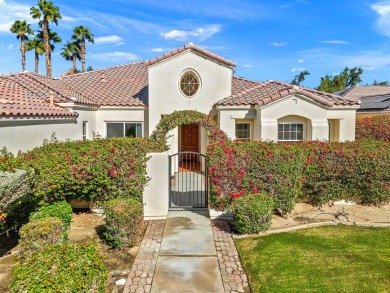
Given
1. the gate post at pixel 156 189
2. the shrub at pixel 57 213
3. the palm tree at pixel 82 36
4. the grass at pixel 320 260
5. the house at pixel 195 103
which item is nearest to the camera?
the grass at pixel 320 260

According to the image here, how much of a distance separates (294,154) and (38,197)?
10226mm

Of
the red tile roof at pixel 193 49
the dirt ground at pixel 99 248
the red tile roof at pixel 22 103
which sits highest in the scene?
the red tile roof at pixel 193 49

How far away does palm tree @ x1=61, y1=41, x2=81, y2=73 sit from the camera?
55219 millimetres

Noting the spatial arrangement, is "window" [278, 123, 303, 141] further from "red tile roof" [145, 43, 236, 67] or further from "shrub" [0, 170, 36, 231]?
"shrub" [0, 170, 36, 231]

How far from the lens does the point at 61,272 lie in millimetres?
5586

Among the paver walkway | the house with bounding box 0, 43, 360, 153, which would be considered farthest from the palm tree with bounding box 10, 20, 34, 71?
the paver walkway

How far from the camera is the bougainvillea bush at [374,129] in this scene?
2402 centimetres

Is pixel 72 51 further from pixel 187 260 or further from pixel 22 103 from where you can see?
pixel 187 260

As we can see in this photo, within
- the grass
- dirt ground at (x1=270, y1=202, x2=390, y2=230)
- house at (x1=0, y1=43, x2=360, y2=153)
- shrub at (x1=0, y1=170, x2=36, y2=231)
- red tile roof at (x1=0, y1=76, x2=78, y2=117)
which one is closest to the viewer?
the grass

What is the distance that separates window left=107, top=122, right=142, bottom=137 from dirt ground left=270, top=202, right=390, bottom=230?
1200 cm

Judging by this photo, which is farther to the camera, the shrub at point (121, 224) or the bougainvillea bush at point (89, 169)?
the bougainvillea bush at point (89, 169)

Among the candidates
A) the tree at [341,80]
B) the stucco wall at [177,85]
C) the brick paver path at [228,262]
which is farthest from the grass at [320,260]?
the tree at [341,80]

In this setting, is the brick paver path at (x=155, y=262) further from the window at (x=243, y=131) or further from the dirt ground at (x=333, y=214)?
the window at (x=243, y=131)

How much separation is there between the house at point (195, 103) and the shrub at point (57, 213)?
620 cm
